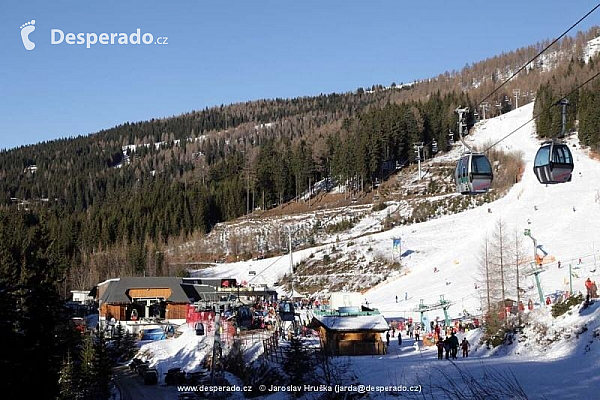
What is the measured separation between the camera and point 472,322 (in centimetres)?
3275

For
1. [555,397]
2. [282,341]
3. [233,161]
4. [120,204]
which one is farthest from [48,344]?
[233,161]

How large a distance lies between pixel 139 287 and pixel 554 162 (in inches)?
1670

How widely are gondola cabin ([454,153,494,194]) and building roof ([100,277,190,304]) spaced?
36522 mm

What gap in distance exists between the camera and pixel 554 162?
19.4 meters

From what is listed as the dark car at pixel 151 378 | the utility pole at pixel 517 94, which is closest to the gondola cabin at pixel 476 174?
the dark car at pixel 151 378

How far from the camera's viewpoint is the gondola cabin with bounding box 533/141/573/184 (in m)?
19.4

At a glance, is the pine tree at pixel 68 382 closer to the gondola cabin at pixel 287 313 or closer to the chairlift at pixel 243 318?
the gondola cabin at pixel 287 313

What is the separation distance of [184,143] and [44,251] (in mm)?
163783

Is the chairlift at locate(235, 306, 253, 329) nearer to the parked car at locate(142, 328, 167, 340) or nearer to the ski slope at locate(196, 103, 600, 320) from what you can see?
the ski slope at locate(196, 103, 600, 320)

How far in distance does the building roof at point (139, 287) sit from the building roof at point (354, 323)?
27501 mm

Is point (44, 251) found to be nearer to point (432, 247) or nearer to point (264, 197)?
point (432, 247)

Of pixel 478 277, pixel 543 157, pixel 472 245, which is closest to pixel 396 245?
pixel 472 245

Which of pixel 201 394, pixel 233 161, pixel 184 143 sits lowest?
pixel 201 394

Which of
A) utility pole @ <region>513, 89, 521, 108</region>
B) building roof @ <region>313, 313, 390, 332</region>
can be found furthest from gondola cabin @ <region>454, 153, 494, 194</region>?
utility pole @ <region>513, 89, 521, 108</region>
